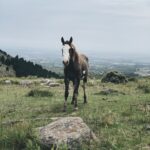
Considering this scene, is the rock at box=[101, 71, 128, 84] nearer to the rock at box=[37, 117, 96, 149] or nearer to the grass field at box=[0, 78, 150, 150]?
the grass field at box=[0, 78, 150, 150]

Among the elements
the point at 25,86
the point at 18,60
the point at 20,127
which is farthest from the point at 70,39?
the point at 18,60

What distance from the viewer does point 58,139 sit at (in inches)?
547

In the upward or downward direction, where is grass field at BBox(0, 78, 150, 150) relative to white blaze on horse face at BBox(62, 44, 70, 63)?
downward

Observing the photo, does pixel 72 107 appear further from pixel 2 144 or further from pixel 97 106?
pixel 2 144

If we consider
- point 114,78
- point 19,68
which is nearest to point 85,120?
point 114,78

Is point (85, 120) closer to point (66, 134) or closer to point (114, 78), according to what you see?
point (66, 134)

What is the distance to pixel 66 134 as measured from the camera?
1415cm

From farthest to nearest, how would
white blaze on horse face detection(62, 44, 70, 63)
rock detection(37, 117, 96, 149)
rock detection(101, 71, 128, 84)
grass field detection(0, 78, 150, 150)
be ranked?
rock detection(101, 71, 128, 84), white blaze on horse face detection(62, 44, 70, 63), grass field detection(0, 78, 150, 150), rock detection(37, 117, 96, 149)

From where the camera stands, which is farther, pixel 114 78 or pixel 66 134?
pixel 114 78

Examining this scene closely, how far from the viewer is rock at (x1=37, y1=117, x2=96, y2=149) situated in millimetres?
13875

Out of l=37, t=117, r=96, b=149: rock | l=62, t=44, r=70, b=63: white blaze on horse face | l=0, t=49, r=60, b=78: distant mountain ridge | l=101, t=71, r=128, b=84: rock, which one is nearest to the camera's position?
l=37, t=117, r=96, b=149: rock

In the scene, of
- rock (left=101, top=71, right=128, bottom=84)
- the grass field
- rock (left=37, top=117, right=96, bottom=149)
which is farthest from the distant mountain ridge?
rock (left=37, top=117, right=96, bottom=149)

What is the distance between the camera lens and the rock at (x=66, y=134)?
1388 centimetres

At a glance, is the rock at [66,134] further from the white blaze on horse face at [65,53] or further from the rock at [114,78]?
the rock at [114,78]
